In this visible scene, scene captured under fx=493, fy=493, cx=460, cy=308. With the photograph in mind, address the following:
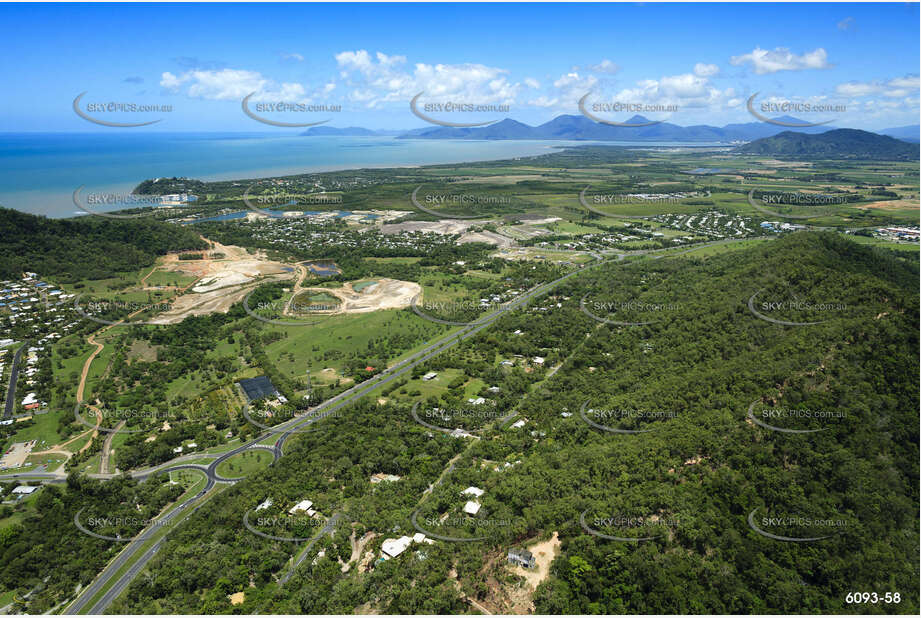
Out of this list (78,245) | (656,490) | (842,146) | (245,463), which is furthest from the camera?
(842,146)

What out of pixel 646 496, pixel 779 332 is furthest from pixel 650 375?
pixel 646 496

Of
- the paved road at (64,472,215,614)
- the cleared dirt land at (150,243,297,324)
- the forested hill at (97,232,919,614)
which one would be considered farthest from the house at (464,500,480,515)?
the cleared dirt land at (150,243,297,324)

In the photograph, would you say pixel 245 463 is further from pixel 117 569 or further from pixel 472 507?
pixel 472 507

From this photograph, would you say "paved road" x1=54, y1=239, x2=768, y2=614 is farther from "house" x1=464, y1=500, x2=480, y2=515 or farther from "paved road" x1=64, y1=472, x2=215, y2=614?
"house" x1=464, y1=500, x2=480, y2=515

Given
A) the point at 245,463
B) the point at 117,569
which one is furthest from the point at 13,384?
the point at 117,569

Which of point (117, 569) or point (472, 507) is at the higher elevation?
point (472, 507)

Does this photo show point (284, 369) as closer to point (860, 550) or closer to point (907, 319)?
point (860, 550)

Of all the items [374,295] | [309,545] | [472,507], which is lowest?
[309,545]
